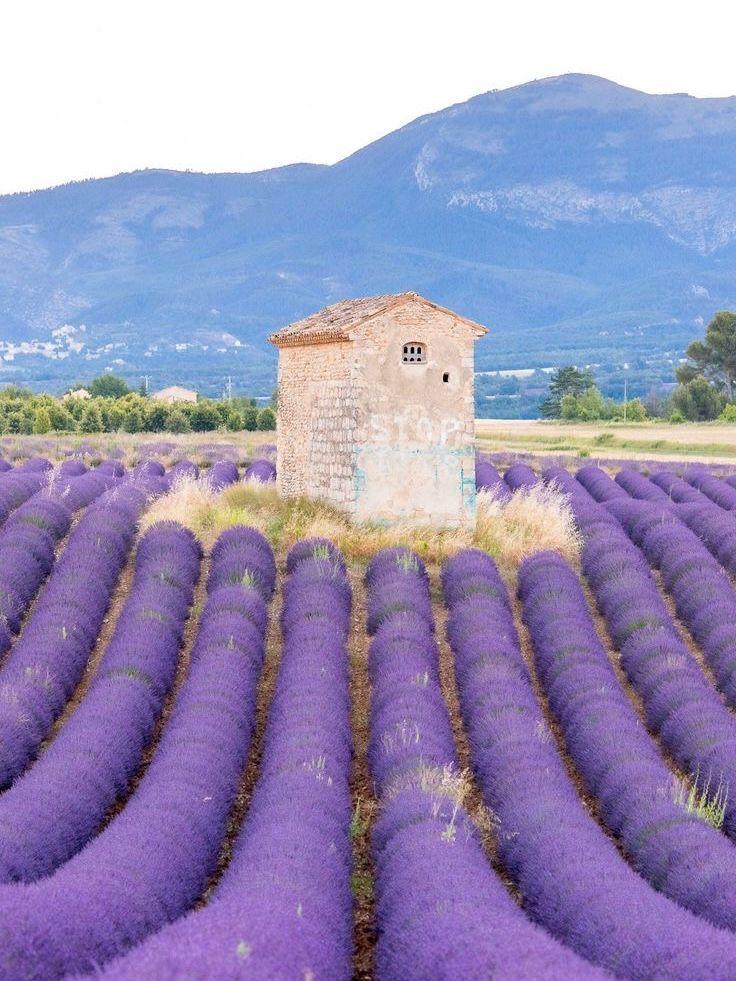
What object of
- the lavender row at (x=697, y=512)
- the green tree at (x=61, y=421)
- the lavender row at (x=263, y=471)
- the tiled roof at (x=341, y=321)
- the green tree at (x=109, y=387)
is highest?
the tiled roof at (x=341, y=321)

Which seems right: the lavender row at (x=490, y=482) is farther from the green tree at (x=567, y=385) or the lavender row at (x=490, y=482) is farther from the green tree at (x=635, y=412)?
the green tree at (x=567, y=385)

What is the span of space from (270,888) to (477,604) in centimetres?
786

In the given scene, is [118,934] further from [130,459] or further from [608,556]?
[130,459]

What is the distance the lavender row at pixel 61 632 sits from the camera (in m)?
10.4

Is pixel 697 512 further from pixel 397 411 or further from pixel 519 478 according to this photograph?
pixel 397 411

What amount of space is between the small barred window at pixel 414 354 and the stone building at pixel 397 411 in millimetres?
12

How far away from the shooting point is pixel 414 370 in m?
17.7

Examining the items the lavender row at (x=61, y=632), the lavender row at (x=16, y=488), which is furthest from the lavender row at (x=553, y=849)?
the lavender row at (x=16, y=488)

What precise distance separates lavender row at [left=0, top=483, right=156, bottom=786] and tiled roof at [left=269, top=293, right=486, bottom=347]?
10.1ft

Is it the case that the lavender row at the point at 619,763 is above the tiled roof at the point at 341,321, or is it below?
below

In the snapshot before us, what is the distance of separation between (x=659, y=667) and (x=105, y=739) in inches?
197

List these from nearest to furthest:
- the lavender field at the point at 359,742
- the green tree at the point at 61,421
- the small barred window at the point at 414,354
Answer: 1. the lavender field at the point at 359,742
2. the small barred window at the point at 414,354
3. the green tree at the point at 61,421

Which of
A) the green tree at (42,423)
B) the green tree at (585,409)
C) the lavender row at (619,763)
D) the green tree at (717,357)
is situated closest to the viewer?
the lavender row at (619,763)

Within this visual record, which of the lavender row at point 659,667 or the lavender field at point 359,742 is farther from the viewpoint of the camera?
the lavender row at point 659,667
